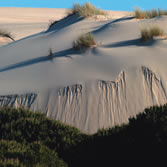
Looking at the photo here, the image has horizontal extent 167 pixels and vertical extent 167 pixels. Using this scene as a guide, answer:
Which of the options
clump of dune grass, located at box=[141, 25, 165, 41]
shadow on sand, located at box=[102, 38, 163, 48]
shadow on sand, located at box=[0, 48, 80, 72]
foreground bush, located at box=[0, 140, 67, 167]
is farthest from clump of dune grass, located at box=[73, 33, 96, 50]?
foreground bush, located at box=[0, 140, 67, 167]

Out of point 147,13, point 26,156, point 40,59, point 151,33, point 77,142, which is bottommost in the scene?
point 26,156

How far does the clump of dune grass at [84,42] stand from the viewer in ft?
35.6

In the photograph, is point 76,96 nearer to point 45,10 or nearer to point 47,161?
point 47,161

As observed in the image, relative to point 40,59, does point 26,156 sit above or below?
below

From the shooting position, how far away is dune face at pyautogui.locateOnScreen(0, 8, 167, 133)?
8914mm

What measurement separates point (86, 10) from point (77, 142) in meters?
8.98

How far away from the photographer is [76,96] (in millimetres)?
9141

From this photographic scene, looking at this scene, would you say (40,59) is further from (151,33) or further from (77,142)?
(77,142)

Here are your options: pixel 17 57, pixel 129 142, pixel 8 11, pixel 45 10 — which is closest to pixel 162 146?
pixel 129 142

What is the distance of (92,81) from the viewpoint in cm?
952

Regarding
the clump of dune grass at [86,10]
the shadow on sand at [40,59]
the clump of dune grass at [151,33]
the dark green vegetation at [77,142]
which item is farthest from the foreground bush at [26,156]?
the clump of dune grass at [86,10]

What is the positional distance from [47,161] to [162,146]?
1.38 meters

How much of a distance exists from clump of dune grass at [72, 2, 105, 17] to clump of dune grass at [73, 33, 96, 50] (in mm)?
4069

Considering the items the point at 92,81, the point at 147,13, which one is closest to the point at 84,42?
the point at 92,81
